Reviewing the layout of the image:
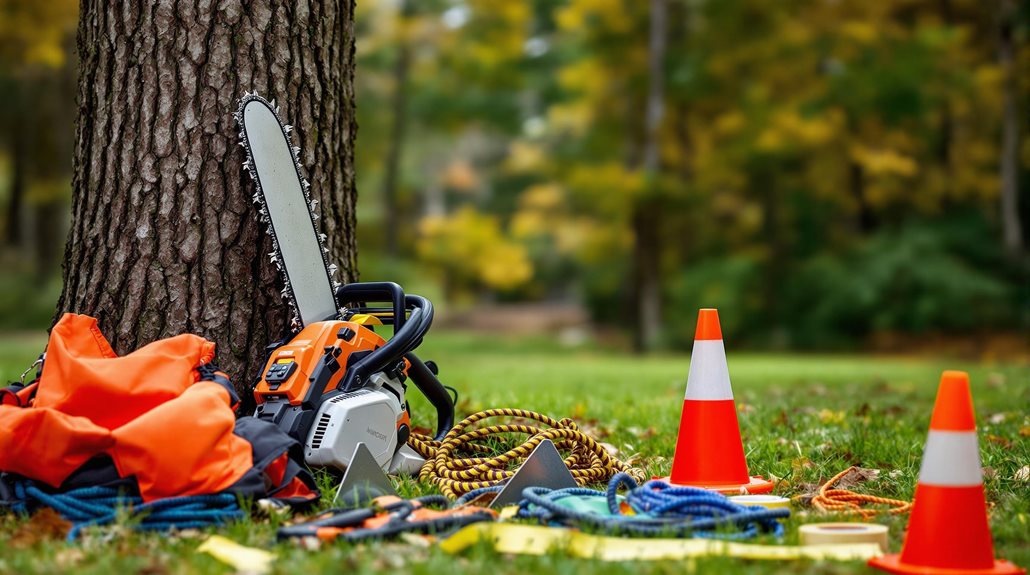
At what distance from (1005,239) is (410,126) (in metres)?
15.5

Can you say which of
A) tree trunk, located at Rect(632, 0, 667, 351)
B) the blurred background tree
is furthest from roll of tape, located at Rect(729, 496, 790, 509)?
tree trunk, located at Rect(632, 0, 667, 351)

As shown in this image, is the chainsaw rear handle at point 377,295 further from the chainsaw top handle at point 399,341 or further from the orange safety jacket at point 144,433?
the orange safety jacket at point 144,433

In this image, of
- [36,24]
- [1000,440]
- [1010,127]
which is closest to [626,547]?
[1000,440]

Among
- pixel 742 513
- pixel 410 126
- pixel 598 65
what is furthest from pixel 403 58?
pixel 742 513

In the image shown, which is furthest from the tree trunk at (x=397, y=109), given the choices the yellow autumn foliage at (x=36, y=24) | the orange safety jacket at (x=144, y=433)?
the orange safety jacket at (x=144, y=433)

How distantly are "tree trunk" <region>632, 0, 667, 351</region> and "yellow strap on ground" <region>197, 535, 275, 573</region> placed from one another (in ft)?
52.3

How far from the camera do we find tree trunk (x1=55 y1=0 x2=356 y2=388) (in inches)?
145

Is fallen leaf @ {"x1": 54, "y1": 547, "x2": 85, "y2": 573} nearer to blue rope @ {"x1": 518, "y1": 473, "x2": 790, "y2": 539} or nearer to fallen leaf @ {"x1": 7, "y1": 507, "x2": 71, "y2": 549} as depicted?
fallen leaf @ {"x1": 7, "y1": 507, "x2": 71, "y2": 549}

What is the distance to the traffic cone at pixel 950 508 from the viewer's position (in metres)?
2.36

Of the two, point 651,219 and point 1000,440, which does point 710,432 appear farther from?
point 651,219

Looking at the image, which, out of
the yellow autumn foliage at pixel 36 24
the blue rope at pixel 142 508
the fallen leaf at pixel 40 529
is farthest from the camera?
the yellow autumn foliage at pixel 36 24

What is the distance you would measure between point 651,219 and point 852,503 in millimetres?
16113

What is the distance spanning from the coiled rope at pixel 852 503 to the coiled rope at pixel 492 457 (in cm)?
66

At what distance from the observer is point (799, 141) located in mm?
18734
